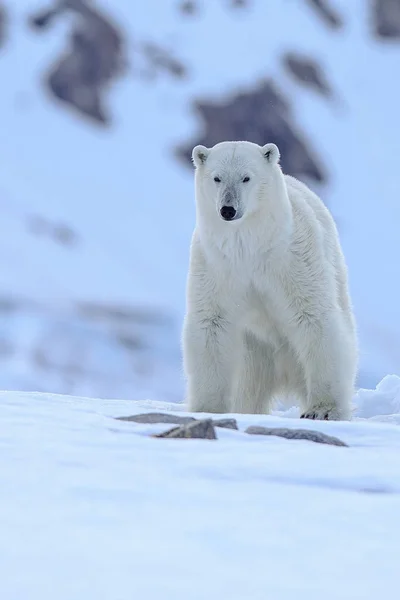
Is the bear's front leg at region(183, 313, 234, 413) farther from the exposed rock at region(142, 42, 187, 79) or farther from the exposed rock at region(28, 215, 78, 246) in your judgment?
the exposed rock at region(142, 42, 187, 79)

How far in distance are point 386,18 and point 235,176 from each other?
1046 inches

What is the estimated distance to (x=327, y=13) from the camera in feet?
96.2

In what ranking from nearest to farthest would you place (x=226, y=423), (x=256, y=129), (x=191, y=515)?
(x=191, y=515)
(x=226, y=423)
(x=256, y=129)

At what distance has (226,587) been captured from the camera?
1.91 meters

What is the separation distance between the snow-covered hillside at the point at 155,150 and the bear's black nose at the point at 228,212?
8838 mm

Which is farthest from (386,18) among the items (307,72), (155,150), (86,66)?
(155,150)

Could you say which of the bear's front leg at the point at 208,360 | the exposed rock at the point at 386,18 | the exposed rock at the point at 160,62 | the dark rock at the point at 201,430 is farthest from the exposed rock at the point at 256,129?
the dark rock at the point at 201,430

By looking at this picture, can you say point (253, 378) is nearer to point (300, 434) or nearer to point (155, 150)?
point (300, 434)

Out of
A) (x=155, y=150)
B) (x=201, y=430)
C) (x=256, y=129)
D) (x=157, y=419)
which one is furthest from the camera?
(x=256, y=129)

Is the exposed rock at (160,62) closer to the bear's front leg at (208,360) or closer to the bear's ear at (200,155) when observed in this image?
the bear's ear at (200,155)

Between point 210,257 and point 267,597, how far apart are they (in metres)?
2.45

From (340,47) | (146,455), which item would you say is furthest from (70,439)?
(340,47)

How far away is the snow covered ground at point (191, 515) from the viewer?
76.0 inches

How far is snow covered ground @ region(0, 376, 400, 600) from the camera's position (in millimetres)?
1930
